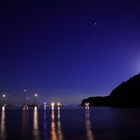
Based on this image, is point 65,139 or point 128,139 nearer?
point 128,139

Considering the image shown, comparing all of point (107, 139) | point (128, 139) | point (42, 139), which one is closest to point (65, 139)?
point (42, 139)

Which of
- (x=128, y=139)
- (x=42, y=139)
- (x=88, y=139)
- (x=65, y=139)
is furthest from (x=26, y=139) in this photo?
(x=128, y=139)

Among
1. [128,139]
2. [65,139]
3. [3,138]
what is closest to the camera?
[128,139]

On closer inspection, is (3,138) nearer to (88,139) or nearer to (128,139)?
(88,139)

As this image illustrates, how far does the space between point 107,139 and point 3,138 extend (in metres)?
14.9

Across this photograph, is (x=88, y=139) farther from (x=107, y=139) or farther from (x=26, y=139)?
(x=26, y=139)

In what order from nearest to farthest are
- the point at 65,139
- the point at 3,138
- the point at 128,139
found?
the point at 128,139 < the point at 65,139 < the point at 3,138

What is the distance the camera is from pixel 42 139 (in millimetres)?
38969

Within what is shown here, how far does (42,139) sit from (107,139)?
331 inches

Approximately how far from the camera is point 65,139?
38.9m

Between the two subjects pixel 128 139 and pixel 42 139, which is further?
pixel 42 139

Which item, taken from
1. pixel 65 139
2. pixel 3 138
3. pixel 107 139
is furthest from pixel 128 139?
pixel 3 138

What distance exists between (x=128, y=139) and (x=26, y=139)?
13.8 metres

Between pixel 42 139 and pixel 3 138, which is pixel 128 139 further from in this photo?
pixel 3 138
